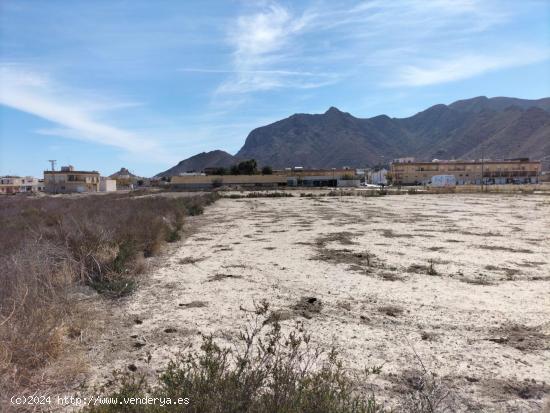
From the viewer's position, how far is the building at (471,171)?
112 m

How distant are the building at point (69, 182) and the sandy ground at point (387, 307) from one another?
11048 cm

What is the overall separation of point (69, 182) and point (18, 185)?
26205 millimetres

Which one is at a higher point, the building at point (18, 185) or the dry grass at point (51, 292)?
the building at point (18, 185)

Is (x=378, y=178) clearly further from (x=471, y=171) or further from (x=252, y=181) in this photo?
(x=252, y=181)

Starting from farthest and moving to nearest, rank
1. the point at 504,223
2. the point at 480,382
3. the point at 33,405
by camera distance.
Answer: the point at 504,223 → the point at 480,382 → the point at 33,405

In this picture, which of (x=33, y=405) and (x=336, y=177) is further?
(x=336, y=177)

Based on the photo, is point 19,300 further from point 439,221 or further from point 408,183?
point 408,183

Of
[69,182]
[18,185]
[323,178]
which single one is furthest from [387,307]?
[18,185]

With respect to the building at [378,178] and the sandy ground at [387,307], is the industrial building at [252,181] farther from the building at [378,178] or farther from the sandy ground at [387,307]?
the sandy ground at [387,307]

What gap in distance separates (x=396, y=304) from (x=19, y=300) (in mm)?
6169

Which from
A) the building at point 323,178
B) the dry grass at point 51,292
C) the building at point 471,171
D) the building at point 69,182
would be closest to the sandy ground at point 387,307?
the dry grass at point 51,292

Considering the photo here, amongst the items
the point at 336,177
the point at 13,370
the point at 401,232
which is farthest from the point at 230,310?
the point at 336,177

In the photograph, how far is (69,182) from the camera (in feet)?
379

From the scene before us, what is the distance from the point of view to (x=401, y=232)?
1898 centimetres
